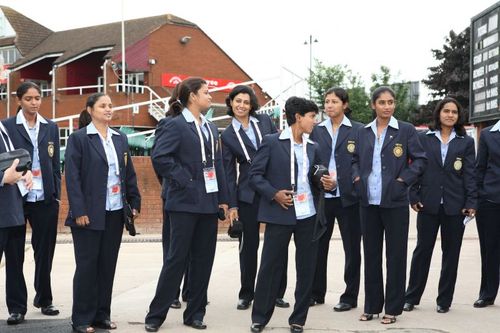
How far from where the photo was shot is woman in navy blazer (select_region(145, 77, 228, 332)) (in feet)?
21.2

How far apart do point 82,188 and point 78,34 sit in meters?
43.7

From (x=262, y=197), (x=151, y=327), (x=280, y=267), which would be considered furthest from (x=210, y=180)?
(x=151, y=327)

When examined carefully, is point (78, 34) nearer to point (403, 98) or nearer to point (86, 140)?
point (403, 98)

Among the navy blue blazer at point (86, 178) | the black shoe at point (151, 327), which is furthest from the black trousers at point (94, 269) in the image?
the black shoe at point (151, 327)

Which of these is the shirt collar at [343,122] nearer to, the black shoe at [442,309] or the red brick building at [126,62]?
the black shoe at [442,309]

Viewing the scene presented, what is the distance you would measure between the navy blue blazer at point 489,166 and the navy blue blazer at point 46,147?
4181 mm

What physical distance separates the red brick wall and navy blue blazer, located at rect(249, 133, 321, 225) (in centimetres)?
843

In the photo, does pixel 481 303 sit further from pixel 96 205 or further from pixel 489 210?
pixel 96 205

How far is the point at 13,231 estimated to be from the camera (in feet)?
23.0

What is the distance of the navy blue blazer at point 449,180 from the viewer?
7.46 metres

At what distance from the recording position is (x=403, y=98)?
53812 millimetres

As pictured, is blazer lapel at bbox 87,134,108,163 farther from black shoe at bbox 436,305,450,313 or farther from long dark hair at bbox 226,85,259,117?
black shoe at bbox 436,305,450,313

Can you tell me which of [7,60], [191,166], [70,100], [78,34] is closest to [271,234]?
[191,166]

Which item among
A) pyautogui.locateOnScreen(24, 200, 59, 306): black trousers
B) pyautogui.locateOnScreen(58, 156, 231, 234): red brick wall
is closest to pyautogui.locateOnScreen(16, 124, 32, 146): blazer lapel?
pyautogui.locateOnScreen(24, 200, 59, 306): black trousers
